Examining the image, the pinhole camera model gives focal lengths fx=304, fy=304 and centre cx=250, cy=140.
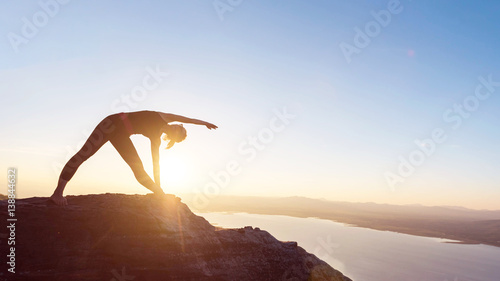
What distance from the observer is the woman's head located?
24.0 ft

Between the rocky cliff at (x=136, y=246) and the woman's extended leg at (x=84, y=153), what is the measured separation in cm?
35

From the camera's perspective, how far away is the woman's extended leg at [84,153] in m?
6.59

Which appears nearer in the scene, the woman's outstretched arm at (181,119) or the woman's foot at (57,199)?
the woman's foot at (57,199)

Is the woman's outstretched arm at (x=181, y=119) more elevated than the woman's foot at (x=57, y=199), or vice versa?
the woman's outstretched arm at (x=181, y=119)

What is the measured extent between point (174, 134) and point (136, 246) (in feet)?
8.76

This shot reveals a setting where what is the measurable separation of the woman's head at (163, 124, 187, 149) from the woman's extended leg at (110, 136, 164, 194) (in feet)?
2.70

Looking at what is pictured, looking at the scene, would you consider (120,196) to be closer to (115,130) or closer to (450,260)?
(115,130)

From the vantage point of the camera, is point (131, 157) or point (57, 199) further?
point (131, 157)

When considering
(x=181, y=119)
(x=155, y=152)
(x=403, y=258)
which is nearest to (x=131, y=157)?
(x=155, y=152)

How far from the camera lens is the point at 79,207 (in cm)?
704

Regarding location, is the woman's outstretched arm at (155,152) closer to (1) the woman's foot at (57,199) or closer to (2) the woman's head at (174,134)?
(2) the woman's head at (174,134)

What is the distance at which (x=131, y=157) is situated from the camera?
7.37 meters

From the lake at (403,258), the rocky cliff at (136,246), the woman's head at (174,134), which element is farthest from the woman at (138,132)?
the lake at (403,258)

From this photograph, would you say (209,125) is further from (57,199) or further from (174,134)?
(57,199)
